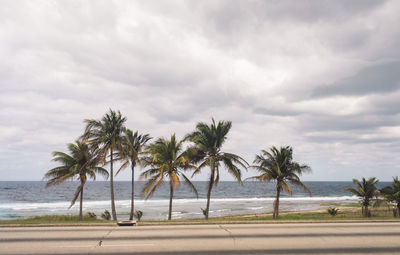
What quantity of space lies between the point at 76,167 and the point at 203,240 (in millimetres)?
15901

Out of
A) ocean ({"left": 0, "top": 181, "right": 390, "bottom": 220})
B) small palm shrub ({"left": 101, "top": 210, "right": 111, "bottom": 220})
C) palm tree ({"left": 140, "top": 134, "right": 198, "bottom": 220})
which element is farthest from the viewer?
ocean ({"left": 0, "top": 181, "right": 390, "bottom": 220})

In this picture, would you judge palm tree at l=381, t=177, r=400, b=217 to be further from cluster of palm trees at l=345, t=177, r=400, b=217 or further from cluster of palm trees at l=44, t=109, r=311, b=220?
cluster of palm trees at l=44, t=109, r=311, b=220

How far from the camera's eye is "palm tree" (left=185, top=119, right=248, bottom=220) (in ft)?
74.8

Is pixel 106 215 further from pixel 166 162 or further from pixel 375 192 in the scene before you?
pixel 375 192

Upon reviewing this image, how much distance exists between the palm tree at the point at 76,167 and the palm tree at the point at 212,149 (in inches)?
357

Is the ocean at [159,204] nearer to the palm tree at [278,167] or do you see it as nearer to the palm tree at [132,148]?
the palm tree at [132,148]

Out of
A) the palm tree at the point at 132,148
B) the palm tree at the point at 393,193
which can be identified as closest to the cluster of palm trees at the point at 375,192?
the palm tree at the point at 393,193

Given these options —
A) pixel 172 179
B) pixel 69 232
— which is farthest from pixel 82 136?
pixel 69 232

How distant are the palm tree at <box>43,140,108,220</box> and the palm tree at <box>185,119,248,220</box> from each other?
907 centimetres

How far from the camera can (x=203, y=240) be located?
11375mm

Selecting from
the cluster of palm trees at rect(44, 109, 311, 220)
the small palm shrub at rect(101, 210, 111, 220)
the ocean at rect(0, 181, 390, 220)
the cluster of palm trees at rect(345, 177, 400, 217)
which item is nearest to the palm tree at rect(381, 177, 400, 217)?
the cluster of palm trees at rect(345, 177, 400, 217)

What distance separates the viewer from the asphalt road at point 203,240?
9867mm

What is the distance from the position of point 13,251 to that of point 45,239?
6.37 feet

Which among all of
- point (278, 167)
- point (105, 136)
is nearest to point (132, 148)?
point (105, 136)
